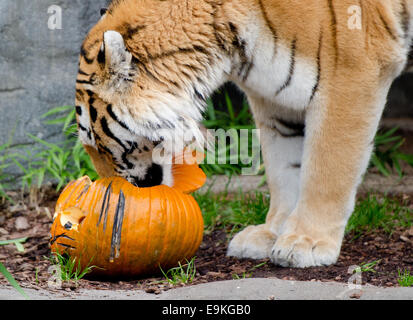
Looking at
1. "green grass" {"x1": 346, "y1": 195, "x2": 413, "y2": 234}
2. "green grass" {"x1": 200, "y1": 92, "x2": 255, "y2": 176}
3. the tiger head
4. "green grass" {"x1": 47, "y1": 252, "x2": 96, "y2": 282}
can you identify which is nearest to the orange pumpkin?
"green grass" {"x1": 47, "y1": 252, "x2": 96, "y2": 282}

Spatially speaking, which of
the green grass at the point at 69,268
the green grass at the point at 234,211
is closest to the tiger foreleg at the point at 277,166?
the green grass at the point at 234,211

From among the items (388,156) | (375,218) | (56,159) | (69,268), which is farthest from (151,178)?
(388,156)

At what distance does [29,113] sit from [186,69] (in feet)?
6.10

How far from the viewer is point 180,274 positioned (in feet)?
7.88

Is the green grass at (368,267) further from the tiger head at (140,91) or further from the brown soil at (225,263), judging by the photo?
the tiger head at (140,91)

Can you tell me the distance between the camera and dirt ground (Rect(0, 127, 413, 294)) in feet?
7.60

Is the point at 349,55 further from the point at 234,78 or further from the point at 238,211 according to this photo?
the point at 238,211

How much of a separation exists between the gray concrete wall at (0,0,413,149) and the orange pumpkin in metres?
1.72

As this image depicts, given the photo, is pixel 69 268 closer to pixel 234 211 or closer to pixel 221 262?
pixel 221 262

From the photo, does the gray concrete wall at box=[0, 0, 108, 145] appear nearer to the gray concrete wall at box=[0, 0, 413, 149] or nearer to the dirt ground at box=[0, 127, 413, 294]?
the gray concrete wall at box=[0, 0, 413, 149]

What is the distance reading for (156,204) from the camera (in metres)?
2.31

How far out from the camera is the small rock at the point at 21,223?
337cm

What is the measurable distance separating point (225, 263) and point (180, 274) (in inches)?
13.1
